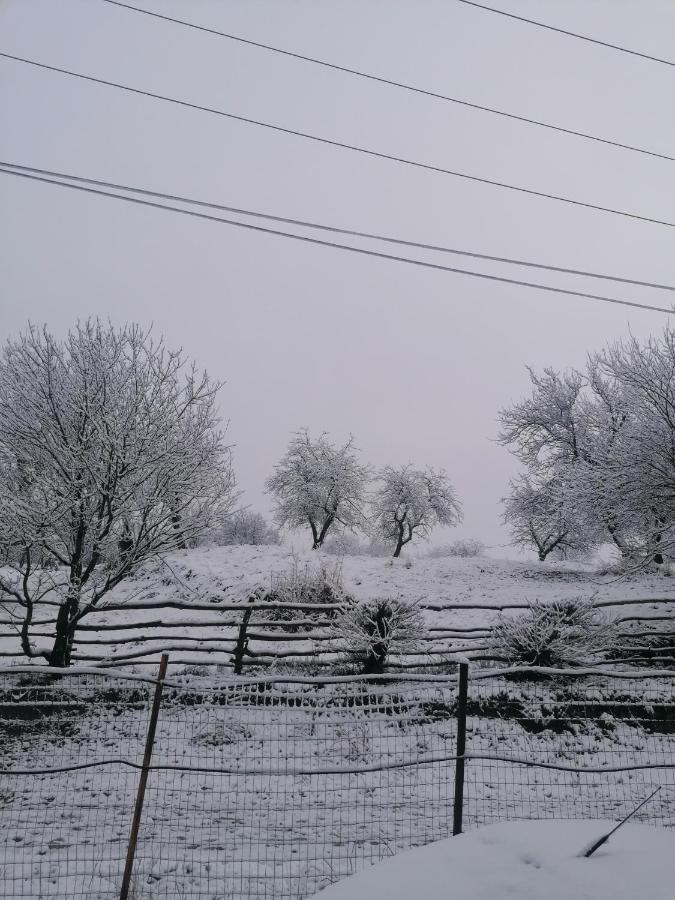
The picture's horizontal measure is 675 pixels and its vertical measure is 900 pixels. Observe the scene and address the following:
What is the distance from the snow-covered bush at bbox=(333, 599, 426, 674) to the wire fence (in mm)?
725

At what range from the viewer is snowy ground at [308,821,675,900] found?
6.32 feet

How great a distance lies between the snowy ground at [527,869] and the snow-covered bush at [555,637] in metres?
7.40

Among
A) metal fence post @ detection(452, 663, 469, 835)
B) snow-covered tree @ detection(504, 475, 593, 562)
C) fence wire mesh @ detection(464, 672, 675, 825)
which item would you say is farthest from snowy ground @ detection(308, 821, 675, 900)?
snow-covered tree @ detection(504, 475, 593, 562)

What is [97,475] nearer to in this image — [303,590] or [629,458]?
[303,590]

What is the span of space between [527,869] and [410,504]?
36.0 m

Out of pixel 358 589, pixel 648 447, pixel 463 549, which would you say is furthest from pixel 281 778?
Result: pixel 463 549

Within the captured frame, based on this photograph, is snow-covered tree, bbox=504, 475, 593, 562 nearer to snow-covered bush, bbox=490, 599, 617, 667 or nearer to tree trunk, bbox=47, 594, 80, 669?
snow-covered bush, bbox=490, 599, 617, 667

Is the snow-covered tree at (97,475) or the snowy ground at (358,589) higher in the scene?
the snow-covered tree at (97,475)

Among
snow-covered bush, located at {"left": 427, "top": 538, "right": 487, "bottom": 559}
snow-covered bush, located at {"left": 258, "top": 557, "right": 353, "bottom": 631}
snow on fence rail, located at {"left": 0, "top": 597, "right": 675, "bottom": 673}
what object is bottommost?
snow on fence rail, located at {"left": 0, "top": 597, "right": 675, "bottom": 673}

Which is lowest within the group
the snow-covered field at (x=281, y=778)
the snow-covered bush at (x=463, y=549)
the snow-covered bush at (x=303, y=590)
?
the snow-covered field at (x=281, y=778)

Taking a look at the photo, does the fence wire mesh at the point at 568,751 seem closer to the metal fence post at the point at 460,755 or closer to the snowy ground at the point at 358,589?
the metal fence post at the point at 460,755

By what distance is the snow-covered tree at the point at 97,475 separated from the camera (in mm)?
8773

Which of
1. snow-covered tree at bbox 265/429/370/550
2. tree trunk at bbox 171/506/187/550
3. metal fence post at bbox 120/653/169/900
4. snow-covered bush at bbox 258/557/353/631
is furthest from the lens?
snow-covered tree at bbox 265/429/370/550

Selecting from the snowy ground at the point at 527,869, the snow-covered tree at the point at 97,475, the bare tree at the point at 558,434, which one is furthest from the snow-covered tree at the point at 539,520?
the snowy ground at the point at 527,869
